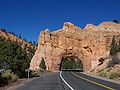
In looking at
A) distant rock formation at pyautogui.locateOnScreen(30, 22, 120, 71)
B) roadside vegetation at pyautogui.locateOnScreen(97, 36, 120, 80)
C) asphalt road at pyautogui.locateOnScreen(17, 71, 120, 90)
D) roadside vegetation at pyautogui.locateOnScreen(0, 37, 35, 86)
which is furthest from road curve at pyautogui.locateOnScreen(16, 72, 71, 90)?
distant rock formation at pyautogui.locateOnScreen(30, 22, 120, 71)

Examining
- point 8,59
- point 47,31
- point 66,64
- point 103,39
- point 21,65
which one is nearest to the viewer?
point 8,59

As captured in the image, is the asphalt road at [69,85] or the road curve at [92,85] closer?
the road curve at [92,85]

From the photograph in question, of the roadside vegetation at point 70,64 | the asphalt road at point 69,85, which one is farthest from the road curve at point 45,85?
the roadside vegetation at point 70,64

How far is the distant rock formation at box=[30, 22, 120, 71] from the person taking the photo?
264 feet

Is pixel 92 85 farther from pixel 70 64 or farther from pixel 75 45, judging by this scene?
pixel 70 64

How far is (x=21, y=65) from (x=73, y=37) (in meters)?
47.0

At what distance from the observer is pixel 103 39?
79.9 metres

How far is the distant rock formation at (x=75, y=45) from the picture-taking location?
80562 mm

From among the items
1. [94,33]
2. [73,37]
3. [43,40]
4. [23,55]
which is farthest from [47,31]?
[23,55]

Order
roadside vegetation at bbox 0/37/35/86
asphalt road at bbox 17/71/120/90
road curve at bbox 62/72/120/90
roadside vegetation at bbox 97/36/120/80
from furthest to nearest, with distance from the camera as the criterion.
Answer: roadside vegetation at bbox 0/37/35/86 < roadside vegetation at bbox 97/36/120/80 < asphalt road at bbox 17/71/120/90 < road curve at bbox 62/72/120/90

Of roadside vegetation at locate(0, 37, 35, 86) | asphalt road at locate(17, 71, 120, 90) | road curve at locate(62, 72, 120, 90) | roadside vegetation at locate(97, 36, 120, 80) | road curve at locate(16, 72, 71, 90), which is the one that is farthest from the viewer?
roadside vegetation at locate(0, 37, 35, 86)

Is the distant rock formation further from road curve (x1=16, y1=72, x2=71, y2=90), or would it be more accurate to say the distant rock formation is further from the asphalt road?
road curve (x1=16, y1=72, x2=71, y2=90)

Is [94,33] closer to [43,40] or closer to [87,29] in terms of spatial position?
Answer: [87,29]

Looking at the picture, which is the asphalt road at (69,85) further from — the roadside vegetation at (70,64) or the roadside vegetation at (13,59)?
the roadside vegetation at (70,64)
